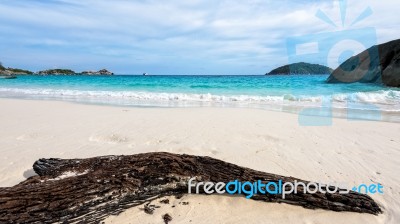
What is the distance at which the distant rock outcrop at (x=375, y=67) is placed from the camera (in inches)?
802

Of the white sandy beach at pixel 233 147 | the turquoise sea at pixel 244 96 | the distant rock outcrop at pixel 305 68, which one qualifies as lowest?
the white sandy beach at pixel 233 147

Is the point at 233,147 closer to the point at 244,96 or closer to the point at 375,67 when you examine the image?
the point at 244,96

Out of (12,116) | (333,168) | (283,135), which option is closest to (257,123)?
(283,135)

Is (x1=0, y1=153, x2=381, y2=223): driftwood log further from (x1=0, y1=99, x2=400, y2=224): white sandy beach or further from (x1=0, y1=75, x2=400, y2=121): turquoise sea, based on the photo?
(x1=0, y1=75, x2=400, y2=121): turquoise sea

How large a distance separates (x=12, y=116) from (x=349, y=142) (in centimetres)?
831

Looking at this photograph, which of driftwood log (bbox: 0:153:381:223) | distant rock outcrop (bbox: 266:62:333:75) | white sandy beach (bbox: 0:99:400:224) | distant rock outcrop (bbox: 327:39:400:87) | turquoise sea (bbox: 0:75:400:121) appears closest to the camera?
driftwood log (bbox: 0:153:381:223)

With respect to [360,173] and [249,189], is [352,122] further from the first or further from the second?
[249,189]

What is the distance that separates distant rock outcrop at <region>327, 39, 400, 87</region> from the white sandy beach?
17.7m

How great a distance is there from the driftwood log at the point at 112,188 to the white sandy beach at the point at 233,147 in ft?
0.39

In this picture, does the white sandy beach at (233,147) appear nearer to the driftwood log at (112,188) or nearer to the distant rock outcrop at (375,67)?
the driftwood log at (112,188)

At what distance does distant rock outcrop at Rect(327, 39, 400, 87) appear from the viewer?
2038 cm

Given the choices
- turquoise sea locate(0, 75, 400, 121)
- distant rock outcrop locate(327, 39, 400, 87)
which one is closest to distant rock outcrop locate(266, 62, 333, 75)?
turquoise sea locate(0, 75, 400, 121)

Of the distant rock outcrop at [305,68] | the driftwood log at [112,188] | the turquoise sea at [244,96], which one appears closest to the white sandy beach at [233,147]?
the driftwood log at [112,188]

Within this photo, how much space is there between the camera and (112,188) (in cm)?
247
